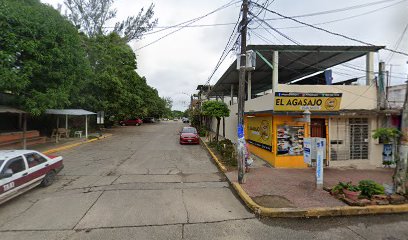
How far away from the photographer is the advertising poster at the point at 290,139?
1063cm

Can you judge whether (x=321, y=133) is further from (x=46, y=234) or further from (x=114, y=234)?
(x=46, y=234)

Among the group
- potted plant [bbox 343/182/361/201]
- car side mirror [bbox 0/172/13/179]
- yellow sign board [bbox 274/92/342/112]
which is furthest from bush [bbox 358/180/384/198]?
car side mirror [bbox 0/172/13/179]

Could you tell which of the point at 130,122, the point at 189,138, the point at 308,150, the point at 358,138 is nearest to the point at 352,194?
the point at 308,150

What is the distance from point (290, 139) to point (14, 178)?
33.1ft

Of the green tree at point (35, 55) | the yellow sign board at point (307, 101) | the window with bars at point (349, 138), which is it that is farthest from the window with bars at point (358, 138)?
the green tree at point (35, 55)

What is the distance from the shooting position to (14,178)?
6.34 m

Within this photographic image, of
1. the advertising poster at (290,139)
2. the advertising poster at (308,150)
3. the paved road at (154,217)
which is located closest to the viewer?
the paved road at (154,217)

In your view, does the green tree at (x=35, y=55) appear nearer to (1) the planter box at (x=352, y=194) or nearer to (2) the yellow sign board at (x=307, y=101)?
(2) the yellow sign board at (x=307, y=101)

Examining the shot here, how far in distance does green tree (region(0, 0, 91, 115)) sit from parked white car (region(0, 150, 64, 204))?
6.20 meters

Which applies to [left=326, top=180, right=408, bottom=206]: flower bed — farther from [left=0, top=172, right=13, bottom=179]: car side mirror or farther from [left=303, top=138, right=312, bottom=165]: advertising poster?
[left=0, top=172, right=13, bottom=179]: car side mirror

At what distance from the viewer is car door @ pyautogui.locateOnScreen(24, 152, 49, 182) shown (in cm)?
713

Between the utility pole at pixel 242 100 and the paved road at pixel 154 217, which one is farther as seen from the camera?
the utility pole at pixel 242 100

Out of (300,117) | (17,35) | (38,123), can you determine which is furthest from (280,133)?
(38,123)

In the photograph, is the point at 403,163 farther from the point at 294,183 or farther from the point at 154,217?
the point at 154,217
